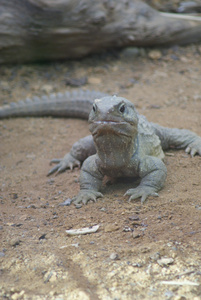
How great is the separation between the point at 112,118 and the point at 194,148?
89.6 inches

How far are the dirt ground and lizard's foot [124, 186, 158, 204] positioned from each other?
77 millimetres

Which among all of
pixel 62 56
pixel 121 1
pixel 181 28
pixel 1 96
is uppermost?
pixel 121 1

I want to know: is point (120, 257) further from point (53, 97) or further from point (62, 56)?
point (62, 56)

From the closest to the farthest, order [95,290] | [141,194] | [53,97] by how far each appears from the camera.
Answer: [95,290] < [141,194] < [53,97]

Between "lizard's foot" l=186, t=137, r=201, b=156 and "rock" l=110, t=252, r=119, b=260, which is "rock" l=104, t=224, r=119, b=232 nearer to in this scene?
"rock" l=110, t=252, r=119, b=260

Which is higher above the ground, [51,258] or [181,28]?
[181,28]

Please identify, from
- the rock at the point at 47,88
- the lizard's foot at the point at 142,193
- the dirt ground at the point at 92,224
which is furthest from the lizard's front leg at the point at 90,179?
the rock at the point at 47,88

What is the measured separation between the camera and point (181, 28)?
11367 mm

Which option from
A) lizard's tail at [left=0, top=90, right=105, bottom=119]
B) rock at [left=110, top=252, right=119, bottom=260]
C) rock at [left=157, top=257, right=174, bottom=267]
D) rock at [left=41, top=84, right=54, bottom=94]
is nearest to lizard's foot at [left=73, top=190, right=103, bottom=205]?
rock at [left=110, top=252, right=119, bottom=260]

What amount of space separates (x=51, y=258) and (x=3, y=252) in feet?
1.94

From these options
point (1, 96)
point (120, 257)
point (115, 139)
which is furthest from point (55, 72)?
point (120, 257)

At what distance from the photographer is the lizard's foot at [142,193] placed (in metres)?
5.20

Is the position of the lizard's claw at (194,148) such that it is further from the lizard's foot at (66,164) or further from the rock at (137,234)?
the rock at (137,234)

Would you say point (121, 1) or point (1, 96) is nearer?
point (1, 96)
